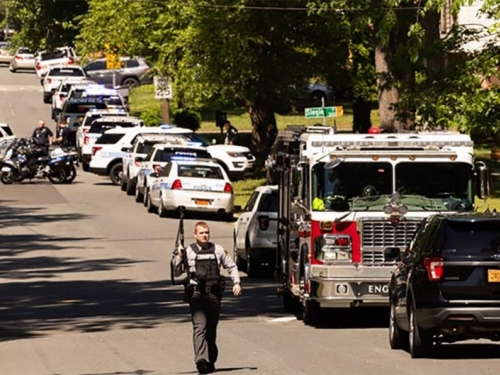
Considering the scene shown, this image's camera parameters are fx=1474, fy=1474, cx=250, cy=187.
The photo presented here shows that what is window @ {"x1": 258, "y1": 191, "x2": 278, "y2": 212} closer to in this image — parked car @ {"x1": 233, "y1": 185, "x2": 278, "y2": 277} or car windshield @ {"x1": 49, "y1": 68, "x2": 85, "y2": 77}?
parked car @ {"x1": 233, "y1": 185, "x2": 278, "y2": 277}

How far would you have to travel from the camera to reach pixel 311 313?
20.0 meters

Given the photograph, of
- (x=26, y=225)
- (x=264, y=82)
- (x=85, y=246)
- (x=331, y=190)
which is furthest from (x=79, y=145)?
(x=331, y=190)

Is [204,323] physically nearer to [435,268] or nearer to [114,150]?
[435,268]

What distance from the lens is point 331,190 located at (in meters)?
19.3

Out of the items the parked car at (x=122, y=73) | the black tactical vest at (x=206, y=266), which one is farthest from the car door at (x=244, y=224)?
the parked car at (x=122, y=73)

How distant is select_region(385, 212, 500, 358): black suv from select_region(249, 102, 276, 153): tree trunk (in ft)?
112

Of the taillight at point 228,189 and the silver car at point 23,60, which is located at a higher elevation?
the silver car at point 23,60

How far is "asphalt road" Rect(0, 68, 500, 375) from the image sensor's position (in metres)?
15.9

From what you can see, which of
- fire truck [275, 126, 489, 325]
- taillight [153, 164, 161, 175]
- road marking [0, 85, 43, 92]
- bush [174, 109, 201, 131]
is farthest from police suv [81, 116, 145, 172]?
fire truck [275, 126, 489, 325]

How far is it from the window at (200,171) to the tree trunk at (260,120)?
1190 cm

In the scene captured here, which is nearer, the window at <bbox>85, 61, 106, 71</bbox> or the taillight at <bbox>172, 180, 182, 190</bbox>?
the taillight at <bbox>172, 180, 182, 190</bbox>

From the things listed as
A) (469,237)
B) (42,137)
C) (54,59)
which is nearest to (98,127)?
(42,137)

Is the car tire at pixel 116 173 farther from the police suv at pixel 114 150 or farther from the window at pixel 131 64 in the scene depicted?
the window at pixel 131 64

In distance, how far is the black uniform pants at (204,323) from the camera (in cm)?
1477
